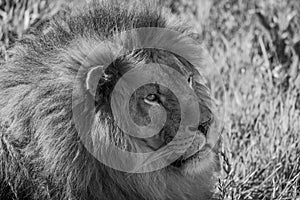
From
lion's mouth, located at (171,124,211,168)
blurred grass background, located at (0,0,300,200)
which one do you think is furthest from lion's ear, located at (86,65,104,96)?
blurred grass background, located at (0,0,300,200)

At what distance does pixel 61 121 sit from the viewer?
2.51 meters

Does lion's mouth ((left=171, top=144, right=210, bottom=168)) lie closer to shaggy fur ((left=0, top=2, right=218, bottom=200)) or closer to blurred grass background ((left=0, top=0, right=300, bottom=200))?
shaggy fur ((left=0, top=2, right=218, bottom=200))

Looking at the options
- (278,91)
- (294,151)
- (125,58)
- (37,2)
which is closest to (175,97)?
(125,58)

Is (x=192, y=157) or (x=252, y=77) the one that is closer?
(x=192, y=157)

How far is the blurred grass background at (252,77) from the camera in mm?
3229

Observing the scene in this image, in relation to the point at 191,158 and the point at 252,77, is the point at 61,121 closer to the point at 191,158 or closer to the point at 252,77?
the point at 191,158

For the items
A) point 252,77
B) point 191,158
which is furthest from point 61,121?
point 252,77

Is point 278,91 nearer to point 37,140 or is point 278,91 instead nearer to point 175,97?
point 175,97

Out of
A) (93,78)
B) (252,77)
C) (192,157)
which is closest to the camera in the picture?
(93,78)

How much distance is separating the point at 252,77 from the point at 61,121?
184 cm

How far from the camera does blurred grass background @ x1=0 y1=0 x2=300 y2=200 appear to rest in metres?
3.23

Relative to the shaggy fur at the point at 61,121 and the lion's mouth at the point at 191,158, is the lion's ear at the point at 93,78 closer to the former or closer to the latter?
the shaggy fur at the point at 61,121

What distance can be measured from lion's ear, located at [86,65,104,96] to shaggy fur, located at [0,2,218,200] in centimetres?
6

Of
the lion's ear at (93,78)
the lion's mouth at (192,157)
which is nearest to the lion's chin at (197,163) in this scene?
the lion's mouth at (192,157)
